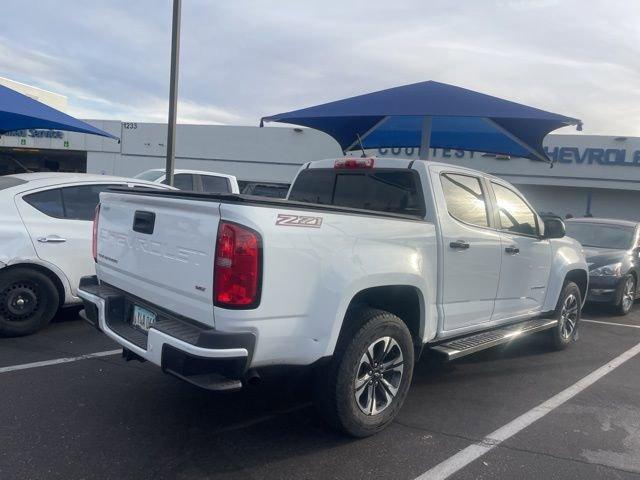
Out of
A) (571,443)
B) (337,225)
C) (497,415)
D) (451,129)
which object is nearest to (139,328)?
(337,225)

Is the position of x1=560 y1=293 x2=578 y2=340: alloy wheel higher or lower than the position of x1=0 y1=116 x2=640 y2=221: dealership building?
lower

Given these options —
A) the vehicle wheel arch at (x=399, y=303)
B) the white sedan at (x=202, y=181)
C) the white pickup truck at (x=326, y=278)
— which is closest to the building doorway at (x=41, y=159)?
the white sedan at (x=202, y=181)

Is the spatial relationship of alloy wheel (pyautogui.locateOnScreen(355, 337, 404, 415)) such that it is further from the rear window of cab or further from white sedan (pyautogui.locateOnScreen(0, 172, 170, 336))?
white sedan (pyautogui.locateOnScreen(0, 172, 170, 336))

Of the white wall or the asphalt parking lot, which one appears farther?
the white wall

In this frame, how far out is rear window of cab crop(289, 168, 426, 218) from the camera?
15.9ft

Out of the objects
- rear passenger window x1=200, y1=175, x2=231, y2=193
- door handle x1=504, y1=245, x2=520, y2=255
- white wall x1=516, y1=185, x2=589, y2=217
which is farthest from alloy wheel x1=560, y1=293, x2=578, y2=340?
white wall x1=516, y1=185, x2=589, y2=217

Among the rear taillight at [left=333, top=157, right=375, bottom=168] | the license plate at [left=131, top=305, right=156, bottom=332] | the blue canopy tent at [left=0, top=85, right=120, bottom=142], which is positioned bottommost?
the license plate at [left=131, top=305, right=156, bottom=332]

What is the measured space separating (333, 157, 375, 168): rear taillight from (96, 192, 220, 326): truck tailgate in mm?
1941

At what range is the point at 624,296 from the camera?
943 centimetres

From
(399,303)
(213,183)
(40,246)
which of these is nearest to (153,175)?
(213,183)

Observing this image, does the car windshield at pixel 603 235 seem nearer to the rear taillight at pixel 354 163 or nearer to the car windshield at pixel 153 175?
the rear taillight at pixel 354 163

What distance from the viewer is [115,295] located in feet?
14.2

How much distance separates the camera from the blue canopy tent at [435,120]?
23.4 ft

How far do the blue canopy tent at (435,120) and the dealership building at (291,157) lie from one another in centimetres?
1088
